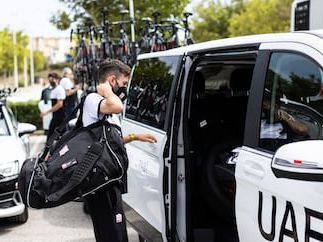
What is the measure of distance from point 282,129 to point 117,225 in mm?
1564

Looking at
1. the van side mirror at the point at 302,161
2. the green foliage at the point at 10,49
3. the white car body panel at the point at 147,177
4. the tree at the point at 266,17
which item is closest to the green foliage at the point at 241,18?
the tree at the point at 266,17

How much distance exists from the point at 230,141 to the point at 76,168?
1.31 metres

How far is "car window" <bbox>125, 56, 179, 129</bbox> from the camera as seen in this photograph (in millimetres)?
4363

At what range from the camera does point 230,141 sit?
176 inches

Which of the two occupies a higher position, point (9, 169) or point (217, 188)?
point (217, 188)

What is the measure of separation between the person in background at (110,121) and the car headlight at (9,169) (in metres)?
2.55

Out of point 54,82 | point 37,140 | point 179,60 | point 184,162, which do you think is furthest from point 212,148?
point 37,140

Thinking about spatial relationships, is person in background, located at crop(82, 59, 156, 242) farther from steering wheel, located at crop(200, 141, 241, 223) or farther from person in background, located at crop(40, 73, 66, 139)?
person in background, located at crop(40, 73, 66, 139)

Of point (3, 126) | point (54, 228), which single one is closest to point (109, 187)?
point (54, 228)

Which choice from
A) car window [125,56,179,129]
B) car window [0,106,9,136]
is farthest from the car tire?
car window [125,56,179,129]

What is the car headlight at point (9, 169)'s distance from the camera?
641cm

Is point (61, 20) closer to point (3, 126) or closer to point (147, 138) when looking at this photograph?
point (3, 126)

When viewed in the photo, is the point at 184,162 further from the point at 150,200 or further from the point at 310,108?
the point at 310,108

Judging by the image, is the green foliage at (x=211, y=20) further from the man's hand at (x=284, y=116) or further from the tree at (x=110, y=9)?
the man's hand at (x=284, y=116)
